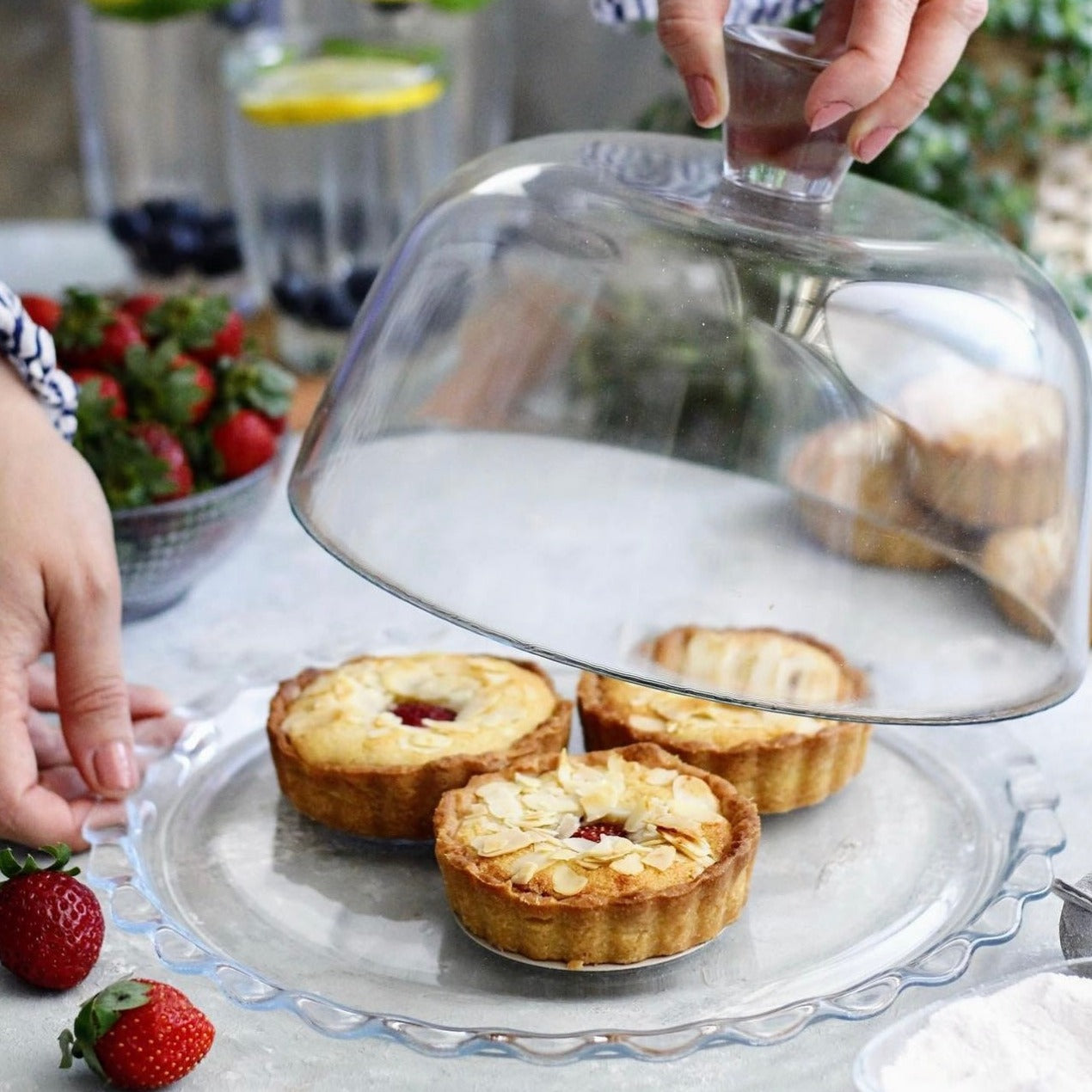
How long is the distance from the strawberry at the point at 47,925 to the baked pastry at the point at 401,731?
226 millimetres

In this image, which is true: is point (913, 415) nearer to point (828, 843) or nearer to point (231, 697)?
point (828, 843)

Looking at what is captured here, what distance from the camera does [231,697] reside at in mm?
1430

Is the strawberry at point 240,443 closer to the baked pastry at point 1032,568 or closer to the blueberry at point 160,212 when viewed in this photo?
the baked pastry at point 1032,568

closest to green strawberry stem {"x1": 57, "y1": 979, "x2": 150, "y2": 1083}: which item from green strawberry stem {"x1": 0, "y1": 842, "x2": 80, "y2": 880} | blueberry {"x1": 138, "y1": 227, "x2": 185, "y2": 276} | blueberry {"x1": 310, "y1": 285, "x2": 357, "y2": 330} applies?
green strawberry stem {"x1": 0, "y1": 842, "x2": 80, "y2": 880}

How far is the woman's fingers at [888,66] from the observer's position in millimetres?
1048

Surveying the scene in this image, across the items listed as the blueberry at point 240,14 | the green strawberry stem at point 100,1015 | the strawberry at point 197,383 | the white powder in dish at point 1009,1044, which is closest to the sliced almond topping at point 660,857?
the white powder in dish at point 1009,1044

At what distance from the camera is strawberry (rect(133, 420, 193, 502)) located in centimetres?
157

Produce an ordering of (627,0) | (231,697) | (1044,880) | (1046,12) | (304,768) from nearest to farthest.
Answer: (1044,880)
(304,768)
(231,697)
(627,0)
(1046,12)

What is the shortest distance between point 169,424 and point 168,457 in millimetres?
82

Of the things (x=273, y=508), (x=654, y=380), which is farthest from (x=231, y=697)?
(x=273, y=508)

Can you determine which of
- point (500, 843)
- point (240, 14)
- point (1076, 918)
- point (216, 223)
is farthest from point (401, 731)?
point (240, 14)

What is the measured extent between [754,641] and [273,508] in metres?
1.02

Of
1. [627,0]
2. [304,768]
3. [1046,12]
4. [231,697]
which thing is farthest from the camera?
[1046,12]

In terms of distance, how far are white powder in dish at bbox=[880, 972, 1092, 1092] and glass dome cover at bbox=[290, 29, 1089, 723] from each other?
0.73ft
